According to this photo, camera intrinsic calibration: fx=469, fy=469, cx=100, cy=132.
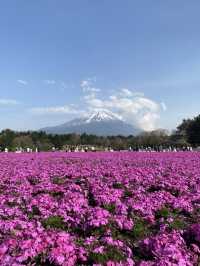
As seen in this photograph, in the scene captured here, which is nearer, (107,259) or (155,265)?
(155,265)

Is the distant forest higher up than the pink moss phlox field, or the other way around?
the distant forest

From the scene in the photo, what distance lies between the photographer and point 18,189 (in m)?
13.6

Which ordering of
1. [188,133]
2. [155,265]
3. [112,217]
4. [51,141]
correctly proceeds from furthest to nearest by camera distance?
[51,141]
[188,133]
[112,217]
[155,265]

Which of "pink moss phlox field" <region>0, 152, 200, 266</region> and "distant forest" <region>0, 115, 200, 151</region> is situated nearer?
"pink moss phlox field" <region>0, 152, 200, 266</region>

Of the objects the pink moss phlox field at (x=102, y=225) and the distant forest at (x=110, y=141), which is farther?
the distant forest at (x=110, y=141)

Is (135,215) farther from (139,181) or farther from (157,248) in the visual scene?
(139,181)

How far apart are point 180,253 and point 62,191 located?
7.02 m

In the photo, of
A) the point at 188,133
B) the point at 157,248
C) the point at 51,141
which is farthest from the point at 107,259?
the point at 51,141

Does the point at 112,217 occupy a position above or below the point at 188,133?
below

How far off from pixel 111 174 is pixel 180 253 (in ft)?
36.2

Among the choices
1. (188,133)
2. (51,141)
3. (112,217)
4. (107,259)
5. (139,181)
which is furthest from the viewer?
(51,141)

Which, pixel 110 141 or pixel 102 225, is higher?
pixel 110 141

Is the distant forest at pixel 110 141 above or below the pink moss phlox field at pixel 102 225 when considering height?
above

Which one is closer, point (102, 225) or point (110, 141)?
point (102, 225)
